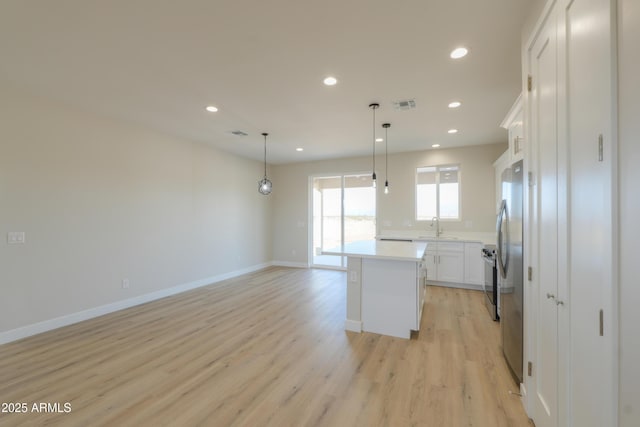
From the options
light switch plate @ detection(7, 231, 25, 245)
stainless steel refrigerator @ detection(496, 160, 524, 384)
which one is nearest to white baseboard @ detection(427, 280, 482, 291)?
stainless steel refrigerator @ detection(496, 160, 524, 384)

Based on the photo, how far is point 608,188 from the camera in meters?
0.96

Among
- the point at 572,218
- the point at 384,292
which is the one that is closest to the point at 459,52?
the point at 572,218

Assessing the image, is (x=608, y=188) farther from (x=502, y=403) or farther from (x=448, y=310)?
(x=448, y=310)

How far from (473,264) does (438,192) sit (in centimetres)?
166

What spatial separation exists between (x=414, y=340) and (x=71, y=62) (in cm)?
439

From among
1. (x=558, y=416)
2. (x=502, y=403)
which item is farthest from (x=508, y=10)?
(x=502, y=403)

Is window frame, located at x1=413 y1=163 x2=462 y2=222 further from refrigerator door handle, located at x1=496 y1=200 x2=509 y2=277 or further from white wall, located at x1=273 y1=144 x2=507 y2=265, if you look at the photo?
refrigerator door handle, located at x1=496 y1=200 x2=509 y2=277

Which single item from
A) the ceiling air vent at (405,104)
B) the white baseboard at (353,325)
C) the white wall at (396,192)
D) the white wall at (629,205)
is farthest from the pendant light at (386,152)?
the white wall at (629,205)

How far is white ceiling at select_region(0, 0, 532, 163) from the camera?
189 cm

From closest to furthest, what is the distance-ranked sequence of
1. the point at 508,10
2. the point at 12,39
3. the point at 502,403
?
the point at 508,10 → the point at 502,403 → the point at 12,39

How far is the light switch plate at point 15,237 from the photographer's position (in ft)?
9.70

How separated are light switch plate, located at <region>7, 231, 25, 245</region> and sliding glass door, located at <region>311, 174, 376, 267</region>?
506cm

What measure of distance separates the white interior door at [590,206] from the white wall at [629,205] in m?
0.05

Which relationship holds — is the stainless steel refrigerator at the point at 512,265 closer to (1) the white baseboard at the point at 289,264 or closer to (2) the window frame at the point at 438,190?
(2) the window frame at the point at 438,190
